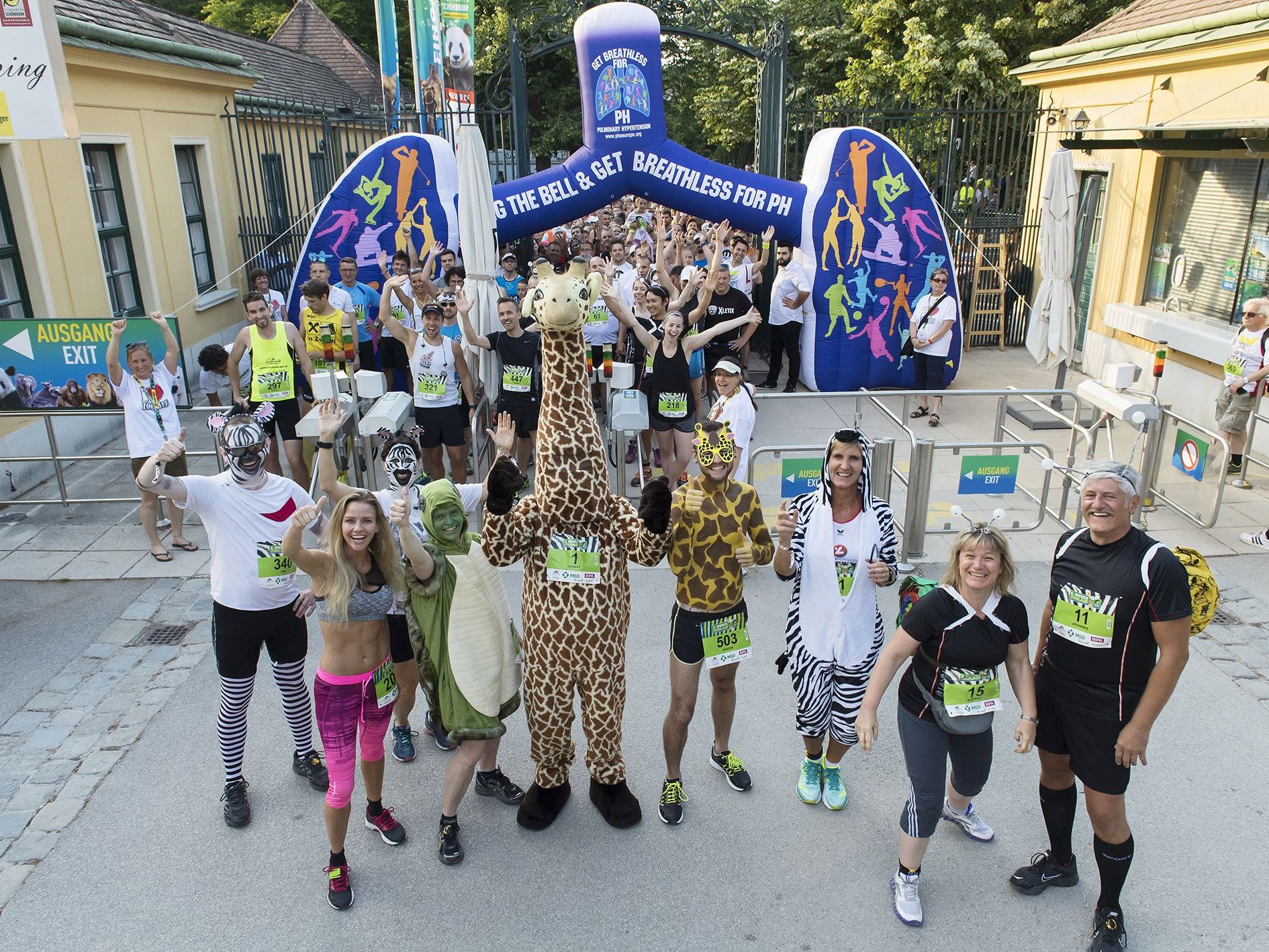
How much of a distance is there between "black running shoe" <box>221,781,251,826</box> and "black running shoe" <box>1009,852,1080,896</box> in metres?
3.45

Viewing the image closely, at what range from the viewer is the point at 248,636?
13.6 ft

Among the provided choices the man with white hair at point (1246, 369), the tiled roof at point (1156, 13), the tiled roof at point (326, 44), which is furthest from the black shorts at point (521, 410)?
the tiled roof at point (326, 44)

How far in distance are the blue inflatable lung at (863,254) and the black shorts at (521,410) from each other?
451 cm

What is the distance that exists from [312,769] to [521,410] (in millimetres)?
3793

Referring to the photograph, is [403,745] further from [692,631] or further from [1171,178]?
[1171,178]

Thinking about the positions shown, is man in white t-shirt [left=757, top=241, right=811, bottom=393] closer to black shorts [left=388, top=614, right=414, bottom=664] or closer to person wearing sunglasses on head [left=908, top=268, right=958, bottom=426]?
person wearing sunglasses on head [left=908, top=268, right=958, bottom=426]

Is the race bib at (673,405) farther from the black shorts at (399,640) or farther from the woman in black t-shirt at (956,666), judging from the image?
the woman in black t-shirt at (956,666)

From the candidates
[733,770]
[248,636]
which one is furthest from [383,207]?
[733,770]

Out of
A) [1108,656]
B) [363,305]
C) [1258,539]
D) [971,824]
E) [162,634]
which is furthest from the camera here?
[363,305]

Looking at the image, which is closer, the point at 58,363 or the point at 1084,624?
the point at 1084,624

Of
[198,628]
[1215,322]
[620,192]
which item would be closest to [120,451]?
[198,628]

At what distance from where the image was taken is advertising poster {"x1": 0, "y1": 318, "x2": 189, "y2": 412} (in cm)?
732

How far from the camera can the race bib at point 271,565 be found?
4.07m

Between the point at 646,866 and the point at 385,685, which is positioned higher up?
the point at 385,685
